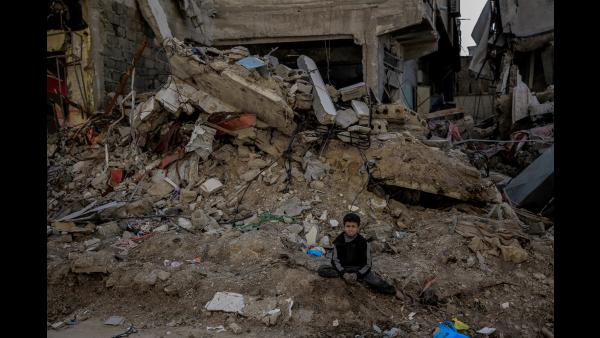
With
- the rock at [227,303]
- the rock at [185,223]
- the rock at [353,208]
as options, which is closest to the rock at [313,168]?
the rock at [353,208]

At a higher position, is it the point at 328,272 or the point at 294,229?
the point at 328,272

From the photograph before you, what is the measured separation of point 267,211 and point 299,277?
2.15 metres

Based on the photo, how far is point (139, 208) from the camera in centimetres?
671

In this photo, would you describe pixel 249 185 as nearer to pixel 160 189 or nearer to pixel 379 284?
pixel 160 189

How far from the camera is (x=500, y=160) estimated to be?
35.9 feet

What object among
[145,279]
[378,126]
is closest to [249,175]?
A: [378,126]

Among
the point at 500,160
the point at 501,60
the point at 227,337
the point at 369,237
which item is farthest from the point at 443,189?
the point at 501,60

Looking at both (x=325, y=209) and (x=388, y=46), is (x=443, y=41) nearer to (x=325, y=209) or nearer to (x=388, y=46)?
(x=388, y=46)

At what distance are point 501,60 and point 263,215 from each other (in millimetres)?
14546

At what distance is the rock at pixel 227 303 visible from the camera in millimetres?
4180

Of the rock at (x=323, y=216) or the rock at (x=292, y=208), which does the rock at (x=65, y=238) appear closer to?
the rock at (x=292, y=208)

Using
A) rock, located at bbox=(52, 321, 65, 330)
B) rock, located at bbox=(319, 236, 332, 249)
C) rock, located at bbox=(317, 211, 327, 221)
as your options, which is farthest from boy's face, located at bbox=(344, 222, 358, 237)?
rock, located at bbox=(52, 321, 65, 330)

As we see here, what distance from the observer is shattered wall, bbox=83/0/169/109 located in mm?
9562

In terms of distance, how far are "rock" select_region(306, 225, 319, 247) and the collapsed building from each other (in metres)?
0.04
